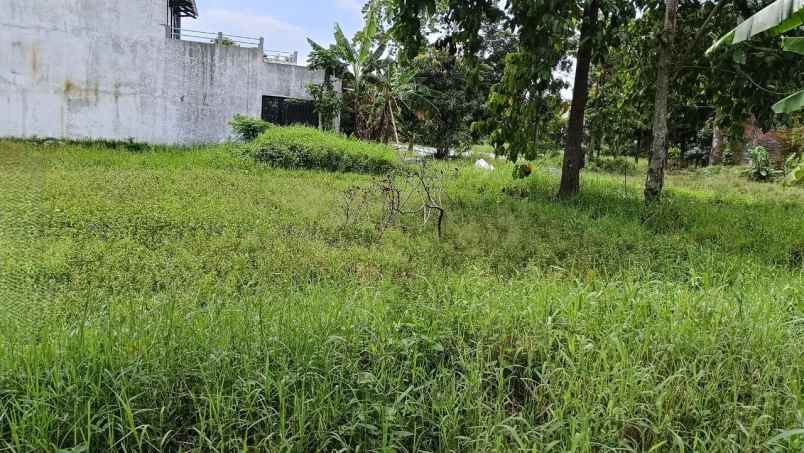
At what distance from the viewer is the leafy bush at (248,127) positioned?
13453mm

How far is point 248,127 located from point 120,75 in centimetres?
354

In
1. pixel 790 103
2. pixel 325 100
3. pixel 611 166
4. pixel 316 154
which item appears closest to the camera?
pixel 790 103

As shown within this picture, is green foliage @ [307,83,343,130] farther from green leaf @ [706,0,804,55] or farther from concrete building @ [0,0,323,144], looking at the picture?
green leaf @ [706,0,804,55]

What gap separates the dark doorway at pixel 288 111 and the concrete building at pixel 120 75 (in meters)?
0.45

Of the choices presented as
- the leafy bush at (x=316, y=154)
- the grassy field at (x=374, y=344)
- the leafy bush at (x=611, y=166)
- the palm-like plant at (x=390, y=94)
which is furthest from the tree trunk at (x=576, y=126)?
the leafy bush at (x=611, y=166)

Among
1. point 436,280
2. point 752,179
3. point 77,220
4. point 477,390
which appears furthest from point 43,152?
point 752,179

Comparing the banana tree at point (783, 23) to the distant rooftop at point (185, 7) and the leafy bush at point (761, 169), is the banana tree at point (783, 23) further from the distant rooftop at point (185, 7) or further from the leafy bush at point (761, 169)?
the distant rooftop at point (185, 7)

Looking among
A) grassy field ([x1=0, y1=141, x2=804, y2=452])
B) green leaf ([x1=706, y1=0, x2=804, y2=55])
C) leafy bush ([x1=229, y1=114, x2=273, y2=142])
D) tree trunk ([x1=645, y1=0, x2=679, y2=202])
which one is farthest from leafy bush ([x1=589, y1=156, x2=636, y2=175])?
green leaf ([x1=706, y1=0, x2=804, y2=55])

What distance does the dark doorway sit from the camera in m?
15.6

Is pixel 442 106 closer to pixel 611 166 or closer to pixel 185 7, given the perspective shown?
pixel 611 166

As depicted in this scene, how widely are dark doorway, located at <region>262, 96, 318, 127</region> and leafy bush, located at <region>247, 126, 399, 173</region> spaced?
338 centimetres

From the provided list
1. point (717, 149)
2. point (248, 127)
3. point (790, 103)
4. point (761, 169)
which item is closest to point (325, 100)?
point (248, 127)

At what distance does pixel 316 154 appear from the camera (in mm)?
11789

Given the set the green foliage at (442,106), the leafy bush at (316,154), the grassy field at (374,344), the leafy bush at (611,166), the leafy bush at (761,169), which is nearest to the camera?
the grassy field at (374,344)
